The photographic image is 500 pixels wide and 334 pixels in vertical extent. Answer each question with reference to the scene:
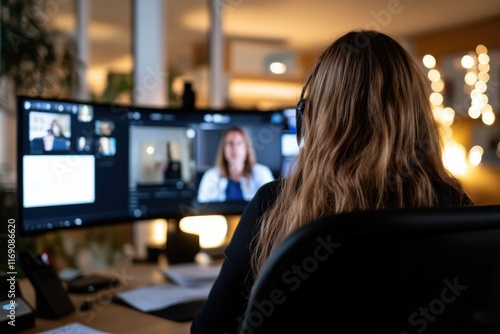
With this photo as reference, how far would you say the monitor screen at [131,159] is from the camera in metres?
1.26

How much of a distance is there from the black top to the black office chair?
0.27 m

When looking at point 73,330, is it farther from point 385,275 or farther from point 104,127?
point 385,275

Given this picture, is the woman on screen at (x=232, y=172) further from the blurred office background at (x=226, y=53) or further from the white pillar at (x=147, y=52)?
the white pillar at (x=147, y=52)

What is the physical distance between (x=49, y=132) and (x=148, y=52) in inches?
52.6

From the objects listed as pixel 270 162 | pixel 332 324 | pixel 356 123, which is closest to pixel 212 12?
pixel 270 162

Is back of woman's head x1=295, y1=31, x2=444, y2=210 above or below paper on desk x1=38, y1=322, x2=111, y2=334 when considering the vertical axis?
above

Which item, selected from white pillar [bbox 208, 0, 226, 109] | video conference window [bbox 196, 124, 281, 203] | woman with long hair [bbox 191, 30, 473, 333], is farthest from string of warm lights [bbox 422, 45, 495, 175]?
woman with long hair [bbox 191, 30, 473, 333]

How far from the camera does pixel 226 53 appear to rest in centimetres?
451

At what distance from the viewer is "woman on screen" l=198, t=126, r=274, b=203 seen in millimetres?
1686

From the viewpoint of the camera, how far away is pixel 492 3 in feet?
15.4

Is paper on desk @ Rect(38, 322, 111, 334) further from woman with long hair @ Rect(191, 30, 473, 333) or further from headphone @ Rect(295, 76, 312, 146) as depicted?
headphone @ Rect(295, 76, 312, 146)

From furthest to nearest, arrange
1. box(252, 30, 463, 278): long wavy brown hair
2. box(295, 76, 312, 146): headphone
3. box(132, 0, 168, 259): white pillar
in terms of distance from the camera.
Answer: box(132, 0, 168, 259): white pillar < box(295, 76, 312, 146): headphone < box(252, 30, 463, 278): long wavy brown hair

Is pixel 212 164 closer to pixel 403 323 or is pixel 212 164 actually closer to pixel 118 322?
pixel 118 322

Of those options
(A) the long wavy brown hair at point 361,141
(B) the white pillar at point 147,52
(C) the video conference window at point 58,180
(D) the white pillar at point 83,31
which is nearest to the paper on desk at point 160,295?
(C) the video conference window at point 58,180
